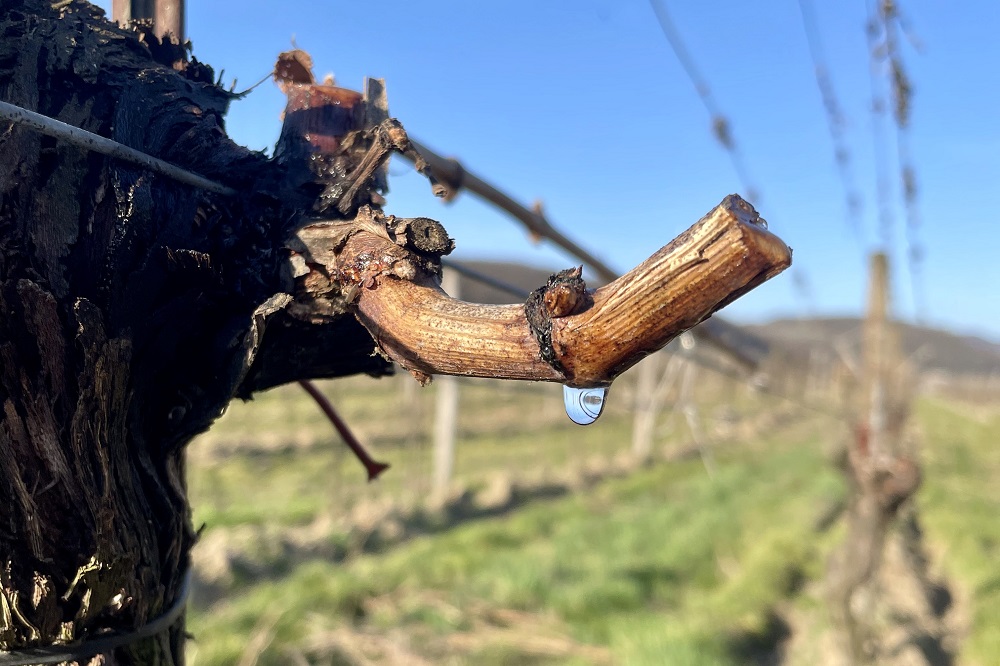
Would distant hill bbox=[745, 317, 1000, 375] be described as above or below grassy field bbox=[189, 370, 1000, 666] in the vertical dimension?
above

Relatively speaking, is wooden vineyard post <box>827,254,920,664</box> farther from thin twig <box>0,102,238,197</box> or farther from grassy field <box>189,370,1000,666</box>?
thin twig <box>0,102,238,197</box>

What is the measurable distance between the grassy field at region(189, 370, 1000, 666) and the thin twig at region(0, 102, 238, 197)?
3621mm

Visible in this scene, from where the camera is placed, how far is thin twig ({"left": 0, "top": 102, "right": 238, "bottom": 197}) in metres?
0.85

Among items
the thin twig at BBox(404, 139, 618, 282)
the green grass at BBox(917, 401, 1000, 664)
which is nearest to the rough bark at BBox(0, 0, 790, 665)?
the thin twig at BBox(404, 139, 618, 282)

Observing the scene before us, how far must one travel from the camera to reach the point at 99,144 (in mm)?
937

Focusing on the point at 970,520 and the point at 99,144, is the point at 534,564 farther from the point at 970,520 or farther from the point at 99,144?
the point at 970,520

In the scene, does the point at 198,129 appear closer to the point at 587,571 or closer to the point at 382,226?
the point at 382,226

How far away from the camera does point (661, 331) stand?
0.73 meters

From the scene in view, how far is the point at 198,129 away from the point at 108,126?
14cm

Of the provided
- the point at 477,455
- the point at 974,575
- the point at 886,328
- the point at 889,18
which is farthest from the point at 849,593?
the point at 477,455

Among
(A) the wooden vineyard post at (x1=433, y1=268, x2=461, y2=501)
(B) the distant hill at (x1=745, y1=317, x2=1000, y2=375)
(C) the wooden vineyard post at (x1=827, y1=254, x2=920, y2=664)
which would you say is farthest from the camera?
(B) the distant hill at (x1=745, y1=317, x2=1000, y2=375)

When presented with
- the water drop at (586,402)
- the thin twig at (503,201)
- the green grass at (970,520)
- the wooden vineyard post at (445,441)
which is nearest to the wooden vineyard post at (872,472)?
the green grass at (970,520)

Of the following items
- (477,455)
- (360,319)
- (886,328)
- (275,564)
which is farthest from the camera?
(477,455)

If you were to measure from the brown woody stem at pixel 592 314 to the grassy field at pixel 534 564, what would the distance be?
3723mm
